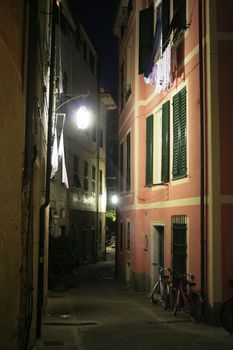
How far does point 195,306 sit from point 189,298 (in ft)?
1.29

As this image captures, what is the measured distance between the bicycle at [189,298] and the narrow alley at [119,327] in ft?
0.71

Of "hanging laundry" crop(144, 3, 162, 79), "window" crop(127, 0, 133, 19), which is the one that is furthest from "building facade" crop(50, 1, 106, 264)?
"hanging laundry" crop(144, 3, 162, 79)

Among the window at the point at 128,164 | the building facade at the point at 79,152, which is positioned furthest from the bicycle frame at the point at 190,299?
the building facade at the point at 79,152

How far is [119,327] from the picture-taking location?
34.7 feet

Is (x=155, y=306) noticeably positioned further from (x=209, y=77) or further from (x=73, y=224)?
(x=73, y=224)

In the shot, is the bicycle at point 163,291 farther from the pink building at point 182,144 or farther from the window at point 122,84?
the window at point 122,84

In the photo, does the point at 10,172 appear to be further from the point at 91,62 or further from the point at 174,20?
the point at 91,62

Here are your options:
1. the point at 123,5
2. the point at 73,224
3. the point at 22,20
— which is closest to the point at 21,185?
the point at 22,20

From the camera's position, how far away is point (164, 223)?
15.0 meters

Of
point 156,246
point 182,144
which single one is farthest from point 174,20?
point 156,246

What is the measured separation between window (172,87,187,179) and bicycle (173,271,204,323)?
2760mm

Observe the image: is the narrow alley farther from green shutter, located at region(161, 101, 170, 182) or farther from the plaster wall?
green shutter, located at region(161, 101, 170, 182)

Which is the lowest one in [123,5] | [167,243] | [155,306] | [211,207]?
[155,306]

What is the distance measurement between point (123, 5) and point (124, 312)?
1519cm
